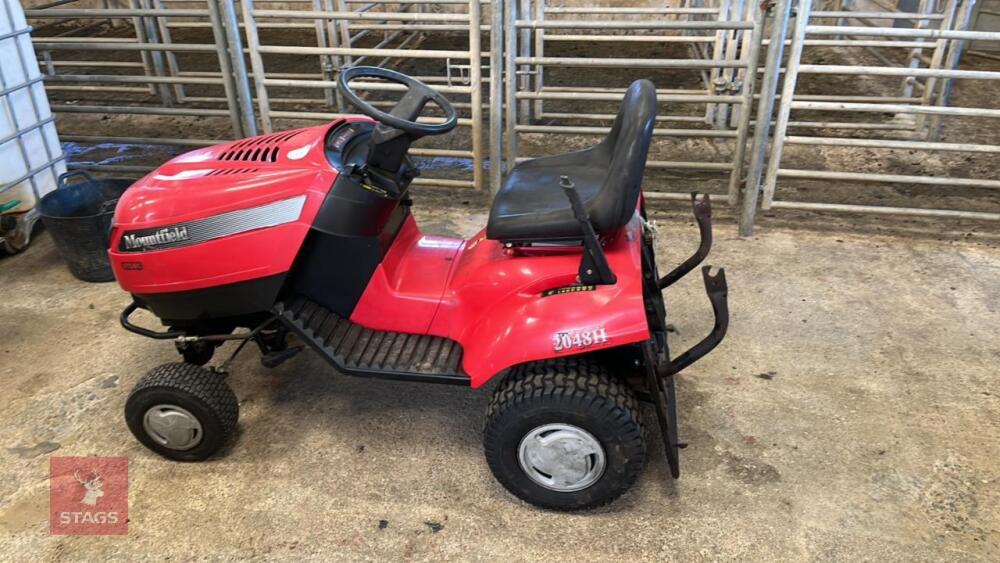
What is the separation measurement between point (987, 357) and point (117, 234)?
9.74 ft

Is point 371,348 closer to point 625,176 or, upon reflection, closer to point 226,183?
point 226,183

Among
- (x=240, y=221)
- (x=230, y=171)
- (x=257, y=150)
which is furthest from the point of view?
(x=257, y=150)

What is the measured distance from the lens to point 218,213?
6.66 feet

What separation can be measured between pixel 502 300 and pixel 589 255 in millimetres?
300

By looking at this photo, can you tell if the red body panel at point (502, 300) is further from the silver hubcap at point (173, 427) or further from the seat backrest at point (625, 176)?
the silver hubcap at point (173, 427)

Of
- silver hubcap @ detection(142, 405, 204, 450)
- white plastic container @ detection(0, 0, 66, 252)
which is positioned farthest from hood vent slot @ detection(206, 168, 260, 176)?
white plastic container @ detection(0, 0, 66, 252)

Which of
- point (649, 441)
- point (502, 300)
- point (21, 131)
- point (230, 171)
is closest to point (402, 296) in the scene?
point (502, 300)

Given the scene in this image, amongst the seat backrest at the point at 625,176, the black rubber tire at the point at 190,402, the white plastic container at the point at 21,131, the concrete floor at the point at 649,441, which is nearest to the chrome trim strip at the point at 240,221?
the black rubber tire at the point at 190,402

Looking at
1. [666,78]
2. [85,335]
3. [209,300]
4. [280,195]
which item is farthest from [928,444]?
[666,78]

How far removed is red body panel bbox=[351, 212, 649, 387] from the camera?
1.88 meters

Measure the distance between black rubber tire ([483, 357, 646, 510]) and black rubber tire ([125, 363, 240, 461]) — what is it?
79cm

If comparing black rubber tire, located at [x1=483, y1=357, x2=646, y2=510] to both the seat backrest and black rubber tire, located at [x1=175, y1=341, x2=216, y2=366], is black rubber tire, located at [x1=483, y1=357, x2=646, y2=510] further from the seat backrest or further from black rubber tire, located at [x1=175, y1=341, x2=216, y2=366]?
black rubber tire, located at [x1=175, y1=341, x2=216, y2=366]

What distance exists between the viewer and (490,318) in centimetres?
205

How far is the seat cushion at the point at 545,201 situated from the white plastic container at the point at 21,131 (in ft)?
8.74
